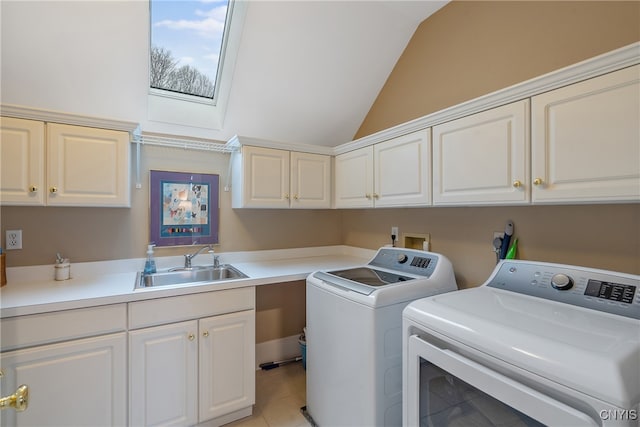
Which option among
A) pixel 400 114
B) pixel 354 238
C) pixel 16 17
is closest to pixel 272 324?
pixel 354 238

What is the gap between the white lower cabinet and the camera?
5.14 ft

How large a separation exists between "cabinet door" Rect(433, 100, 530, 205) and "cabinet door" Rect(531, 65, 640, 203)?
0.05 meters

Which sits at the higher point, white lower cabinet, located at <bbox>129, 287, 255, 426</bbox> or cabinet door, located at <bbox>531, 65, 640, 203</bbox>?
cabinet door, located at <bbox>531, 65, 640, 203</bbox>

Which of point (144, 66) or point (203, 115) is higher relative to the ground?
point (144, 66)

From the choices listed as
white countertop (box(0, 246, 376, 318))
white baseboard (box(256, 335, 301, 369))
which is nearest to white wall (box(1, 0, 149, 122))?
white countertop (box(0, 246, 376, 318))

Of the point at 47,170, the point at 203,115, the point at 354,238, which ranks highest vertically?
the point at 203,115

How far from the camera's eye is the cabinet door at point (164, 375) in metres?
1.55

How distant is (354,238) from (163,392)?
1.92 m

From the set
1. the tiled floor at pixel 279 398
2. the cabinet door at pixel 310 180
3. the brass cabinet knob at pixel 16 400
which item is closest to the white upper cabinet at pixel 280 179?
the cabinet door at pixel 310 180

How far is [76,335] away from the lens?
4.70 ft

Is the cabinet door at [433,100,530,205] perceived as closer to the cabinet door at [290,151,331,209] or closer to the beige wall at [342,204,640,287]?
the beige wall at [342,204,640,287]

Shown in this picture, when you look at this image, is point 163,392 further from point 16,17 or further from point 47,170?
point 16,17

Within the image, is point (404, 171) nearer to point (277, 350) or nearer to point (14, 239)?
point (277, 350)

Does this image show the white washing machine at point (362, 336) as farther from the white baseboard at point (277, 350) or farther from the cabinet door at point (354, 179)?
the white baseboard at point (277, 350)
